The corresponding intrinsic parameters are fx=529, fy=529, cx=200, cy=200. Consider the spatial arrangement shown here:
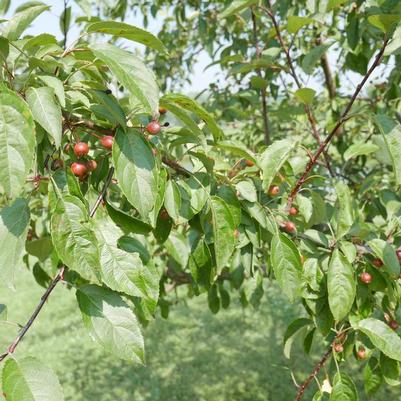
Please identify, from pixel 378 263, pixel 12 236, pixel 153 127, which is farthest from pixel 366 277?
pixel 12 236

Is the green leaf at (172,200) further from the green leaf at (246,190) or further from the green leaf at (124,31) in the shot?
the green leaf at (124,31)

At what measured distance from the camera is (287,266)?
1.51 metres

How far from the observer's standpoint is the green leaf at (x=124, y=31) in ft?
3.61

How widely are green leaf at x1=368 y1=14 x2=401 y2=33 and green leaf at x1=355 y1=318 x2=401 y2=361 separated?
868 millimetres

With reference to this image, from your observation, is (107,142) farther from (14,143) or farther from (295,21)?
(295,21)

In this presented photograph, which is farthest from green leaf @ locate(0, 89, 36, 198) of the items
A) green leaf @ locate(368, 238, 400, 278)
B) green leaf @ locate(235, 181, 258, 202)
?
green leaf @ locate(368, 238, 400, 278)

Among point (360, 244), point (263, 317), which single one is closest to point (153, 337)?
point (263, 317)

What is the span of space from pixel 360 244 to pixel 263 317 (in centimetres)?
598

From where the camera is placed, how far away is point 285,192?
194 cm

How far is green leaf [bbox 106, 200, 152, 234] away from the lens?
1338mm

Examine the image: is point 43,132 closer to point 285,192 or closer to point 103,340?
point 103,340

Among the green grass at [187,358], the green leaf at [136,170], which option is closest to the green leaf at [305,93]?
the green leaf at [136,170]

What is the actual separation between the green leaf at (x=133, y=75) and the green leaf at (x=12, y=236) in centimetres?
37

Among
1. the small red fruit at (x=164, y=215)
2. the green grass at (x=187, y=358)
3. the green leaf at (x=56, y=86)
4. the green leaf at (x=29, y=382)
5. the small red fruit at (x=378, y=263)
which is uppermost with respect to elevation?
the green leaf at (x=56, y=86)
